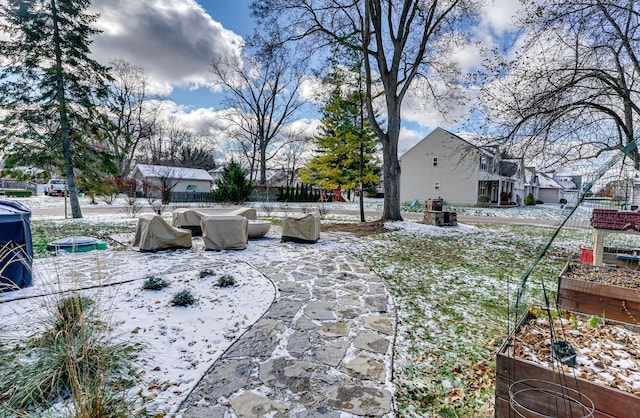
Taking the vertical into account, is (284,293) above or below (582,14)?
below

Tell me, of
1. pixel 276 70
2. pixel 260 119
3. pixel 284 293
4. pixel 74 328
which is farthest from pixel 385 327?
pixel 260 119

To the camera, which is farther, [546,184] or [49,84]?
[546,184]

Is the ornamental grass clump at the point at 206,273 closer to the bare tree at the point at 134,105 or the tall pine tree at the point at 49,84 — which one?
the tall pine tree at the point at 49,84

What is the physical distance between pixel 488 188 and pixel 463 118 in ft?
71.1

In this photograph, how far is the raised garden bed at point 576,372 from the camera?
1.59m

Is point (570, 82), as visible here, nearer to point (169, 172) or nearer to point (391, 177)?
point (391, 177)

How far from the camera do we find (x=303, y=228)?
7688 mm

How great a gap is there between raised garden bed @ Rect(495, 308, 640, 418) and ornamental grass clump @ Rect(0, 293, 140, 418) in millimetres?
2513

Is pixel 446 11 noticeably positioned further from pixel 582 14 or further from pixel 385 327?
pixel 385 327

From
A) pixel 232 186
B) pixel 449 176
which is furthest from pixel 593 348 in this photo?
pixel 449 176

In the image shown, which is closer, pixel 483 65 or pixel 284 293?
pixel 284 293

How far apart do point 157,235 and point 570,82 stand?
9.94m

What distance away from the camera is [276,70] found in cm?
2544

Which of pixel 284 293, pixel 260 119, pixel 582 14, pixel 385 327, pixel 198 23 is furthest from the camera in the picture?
pixel 260 119
